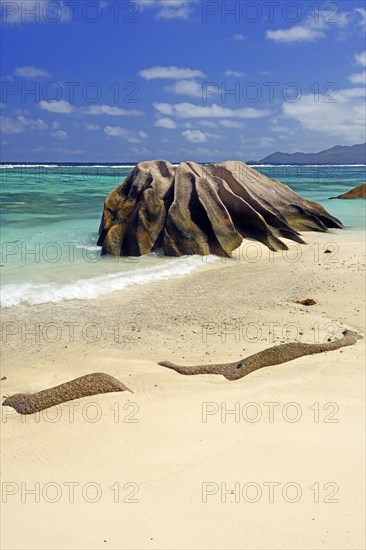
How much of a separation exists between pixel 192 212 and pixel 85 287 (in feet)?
11.4

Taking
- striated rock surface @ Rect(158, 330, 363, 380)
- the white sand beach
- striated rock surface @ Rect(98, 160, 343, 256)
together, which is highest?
striated rock surface @ Rect(98, 160, 343, 256)

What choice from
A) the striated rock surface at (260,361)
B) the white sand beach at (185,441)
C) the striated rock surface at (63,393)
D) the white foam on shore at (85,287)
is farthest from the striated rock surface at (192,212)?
the striated rock surface at (63,393)

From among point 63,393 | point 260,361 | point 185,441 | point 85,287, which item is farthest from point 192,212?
point 185,441

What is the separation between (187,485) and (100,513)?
49 cm

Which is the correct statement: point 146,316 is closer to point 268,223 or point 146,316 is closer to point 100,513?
point 100,513

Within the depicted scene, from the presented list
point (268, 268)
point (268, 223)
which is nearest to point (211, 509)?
point (268, 268)

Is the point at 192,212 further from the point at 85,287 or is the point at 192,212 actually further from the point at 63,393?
the point at 63,393

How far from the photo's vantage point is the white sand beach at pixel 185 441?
2.61 m

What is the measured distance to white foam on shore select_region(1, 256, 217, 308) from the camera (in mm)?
7004

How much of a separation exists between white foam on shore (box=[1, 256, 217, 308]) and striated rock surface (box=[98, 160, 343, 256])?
1.28m

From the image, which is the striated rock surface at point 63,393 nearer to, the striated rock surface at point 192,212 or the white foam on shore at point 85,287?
the white foam on shore at point 85,287

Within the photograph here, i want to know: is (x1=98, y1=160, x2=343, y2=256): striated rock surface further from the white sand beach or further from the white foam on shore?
the white sand beach

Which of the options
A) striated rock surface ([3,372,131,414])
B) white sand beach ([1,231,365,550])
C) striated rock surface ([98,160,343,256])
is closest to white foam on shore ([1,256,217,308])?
white sand beach ([1,231,365,550])

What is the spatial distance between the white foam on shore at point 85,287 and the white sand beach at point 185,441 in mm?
936
